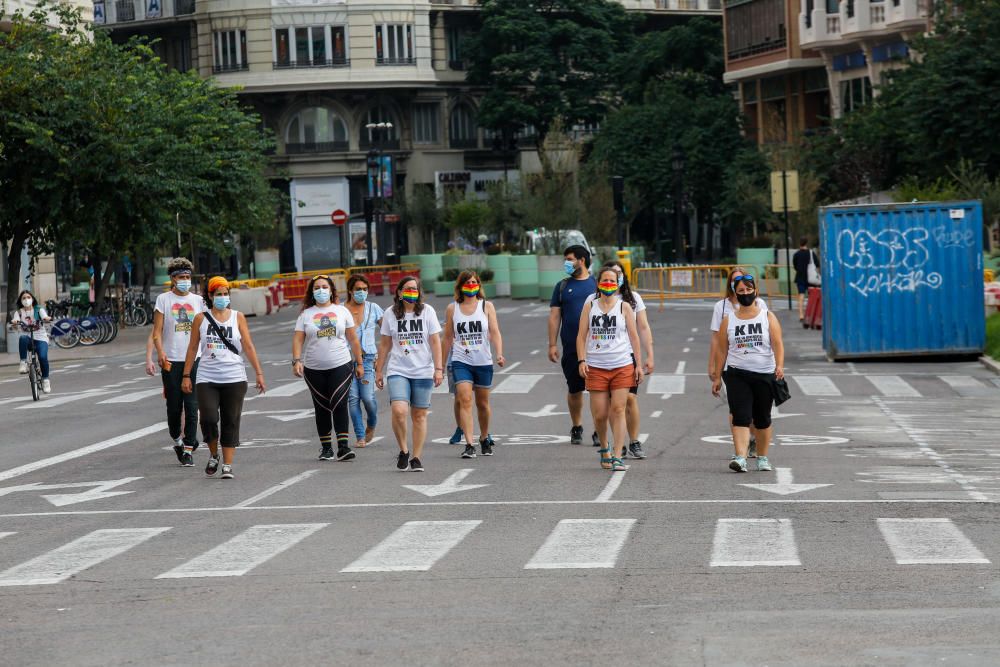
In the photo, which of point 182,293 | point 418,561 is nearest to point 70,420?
point 182,293

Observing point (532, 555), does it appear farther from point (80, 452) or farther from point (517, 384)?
point (517, 384)

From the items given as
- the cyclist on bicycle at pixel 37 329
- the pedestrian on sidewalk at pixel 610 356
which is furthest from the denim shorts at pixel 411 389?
the cyclist on bicycle at pixel 37 329

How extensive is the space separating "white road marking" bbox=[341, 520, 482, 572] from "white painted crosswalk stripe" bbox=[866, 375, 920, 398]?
12377mm

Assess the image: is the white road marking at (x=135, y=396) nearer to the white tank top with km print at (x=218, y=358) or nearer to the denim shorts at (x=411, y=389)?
the white tank top with km print at (x=218, y=358)

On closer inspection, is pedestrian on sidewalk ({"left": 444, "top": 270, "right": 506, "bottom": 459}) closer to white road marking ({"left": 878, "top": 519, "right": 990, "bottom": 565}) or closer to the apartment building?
white road marking ({"left": 878, "top": 519, "right": 990, "bottom": 565})

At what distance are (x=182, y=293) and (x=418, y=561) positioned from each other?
22.5 feet

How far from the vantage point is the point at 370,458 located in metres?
16.8

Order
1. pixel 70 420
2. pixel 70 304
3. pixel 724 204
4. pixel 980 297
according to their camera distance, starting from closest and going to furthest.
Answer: pixel 70 420
pixel 980 297
pixel 70 304
pixel 724 204

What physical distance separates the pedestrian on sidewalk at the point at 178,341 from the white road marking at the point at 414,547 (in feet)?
16.4

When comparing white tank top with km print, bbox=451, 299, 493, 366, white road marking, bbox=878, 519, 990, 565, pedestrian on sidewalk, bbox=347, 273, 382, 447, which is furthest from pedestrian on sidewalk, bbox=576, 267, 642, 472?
white road marking, bbox=878, 519, 990, 565

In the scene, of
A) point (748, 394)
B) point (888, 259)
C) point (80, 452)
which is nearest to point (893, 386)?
point (888, 259)

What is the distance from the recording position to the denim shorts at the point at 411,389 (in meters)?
15.7

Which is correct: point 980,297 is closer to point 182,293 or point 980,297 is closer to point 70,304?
point 182,293

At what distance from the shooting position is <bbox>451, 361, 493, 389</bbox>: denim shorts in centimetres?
1627
